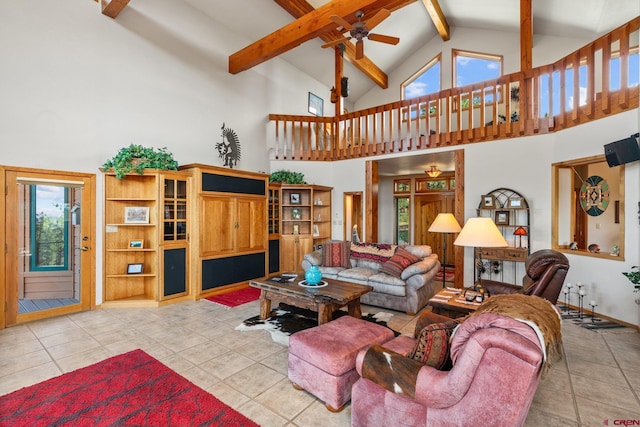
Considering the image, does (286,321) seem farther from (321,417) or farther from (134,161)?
(134,161)

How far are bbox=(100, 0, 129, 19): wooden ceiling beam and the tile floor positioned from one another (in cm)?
429

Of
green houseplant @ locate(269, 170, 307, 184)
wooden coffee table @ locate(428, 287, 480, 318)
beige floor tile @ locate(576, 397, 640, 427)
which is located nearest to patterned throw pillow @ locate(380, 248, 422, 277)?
wooden coffee table @ locate(428, 287, 480, 318)

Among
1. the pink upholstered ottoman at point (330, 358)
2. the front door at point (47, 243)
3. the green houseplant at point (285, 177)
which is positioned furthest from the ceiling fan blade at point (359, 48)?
the front door at point (47, 243)

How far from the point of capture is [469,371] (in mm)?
1359

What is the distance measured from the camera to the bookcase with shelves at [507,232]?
193 inches

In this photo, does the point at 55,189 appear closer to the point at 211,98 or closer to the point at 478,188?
the point at 211,98

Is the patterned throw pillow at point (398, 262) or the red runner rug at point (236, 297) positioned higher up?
the patterned throw pillow at point (398, 262)

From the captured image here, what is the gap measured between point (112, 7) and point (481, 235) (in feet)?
18.5

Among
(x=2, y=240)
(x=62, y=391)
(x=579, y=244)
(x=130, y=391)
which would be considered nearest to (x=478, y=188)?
(x=579, y=244)

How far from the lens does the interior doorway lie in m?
7.07

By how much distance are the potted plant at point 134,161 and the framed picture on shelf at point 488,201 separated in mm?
5291

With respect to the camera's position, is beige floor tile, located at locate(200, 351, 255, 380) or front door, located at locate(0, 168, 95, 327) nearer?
beige floor tile, located at locate(200, 351, 255, 380)

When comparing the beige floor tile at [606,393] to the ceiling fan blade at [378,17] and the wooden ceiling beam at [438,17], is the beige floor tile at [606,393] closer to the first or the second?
the ceiling fan blade at [378,17]

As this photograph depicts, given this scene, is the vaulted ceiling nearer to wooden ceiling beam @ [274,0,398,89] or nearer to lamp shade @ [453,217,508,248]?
wooden ceiling beam @ [274,0,398,89]
